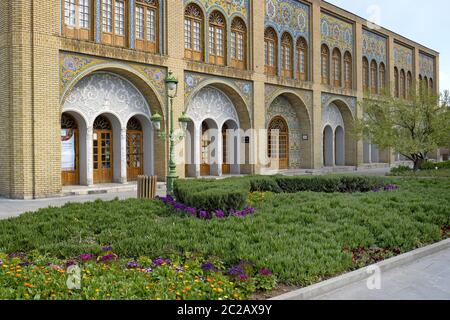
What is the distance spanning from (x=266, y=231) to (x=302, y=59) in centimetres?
1782

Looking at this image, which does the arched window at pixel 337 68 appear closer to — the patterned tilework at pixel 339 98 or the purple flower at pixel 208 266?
the patterned tilework at pixel 339 98

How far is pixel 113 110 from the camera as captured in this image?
1523 cm

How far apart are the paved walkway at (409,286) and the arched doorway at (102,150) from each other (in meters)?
12.2

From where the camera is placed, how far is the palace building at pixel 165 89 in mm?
12430

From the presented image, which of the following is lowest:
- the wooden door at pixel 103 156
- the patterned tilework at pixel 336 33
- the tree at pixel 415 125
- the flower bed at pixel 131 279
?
the flower bed at pixel 131 279

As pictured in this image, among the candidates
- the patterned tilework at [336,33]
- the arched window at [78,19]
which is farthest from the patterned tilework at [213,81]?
the patterned tilework at [336,33]

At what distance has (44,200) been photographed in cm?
1217

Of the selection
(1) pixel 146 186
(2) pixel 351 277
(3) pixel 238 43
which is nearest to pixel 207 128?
(3) pixel 238 43

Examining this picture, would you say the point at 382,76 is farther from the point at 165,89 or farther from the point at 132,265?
the point at 132,265

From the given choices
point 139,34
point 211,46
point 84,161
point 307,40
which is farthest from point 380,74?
point 84,161

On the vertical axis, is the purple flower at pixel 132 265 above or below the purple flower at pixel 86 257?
below

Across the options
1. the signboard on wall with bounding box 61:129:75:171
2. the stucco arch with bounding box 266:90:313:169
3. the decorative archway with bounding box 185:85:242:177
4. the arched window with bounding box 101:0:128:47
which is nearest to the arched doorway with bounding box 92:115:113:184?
the signboard on wall with bounding box 61:129:75:171

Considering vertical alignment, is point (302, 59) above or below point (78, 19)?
above
